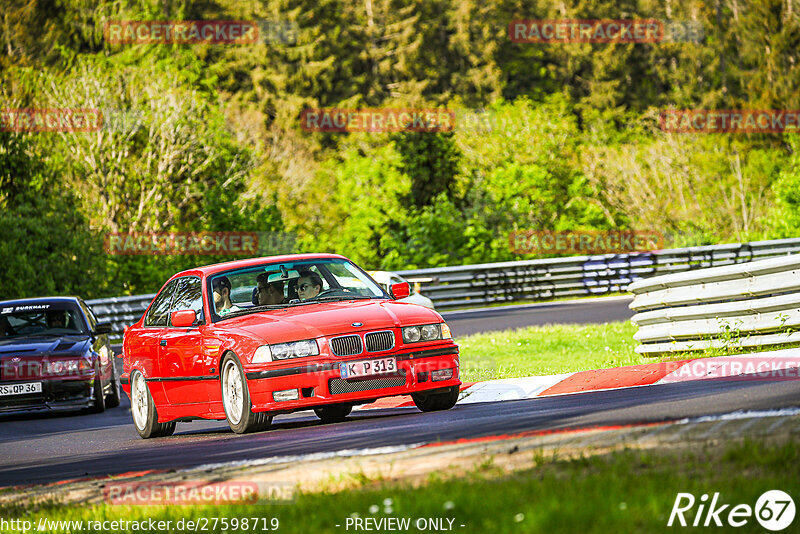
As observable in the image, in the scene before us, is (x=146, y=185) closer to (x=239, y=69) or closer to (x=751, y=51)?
(x=751, y=51)

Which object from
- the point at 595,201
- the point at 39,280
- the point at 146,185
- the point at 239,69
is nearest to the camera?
the point at 39,280

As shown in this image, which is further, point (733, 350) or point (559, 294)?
point (559, 294)

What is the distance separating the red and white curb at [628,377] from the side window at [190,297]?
2341mm

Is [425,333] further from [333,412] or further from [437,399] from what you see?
[333,412]

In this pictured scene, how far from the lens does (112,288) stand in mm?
35250

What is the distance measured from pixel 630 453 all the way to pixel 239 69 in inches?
2732

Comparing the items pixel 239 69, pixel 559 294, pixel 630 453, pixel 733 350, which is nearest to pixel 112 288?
pixel 559 294

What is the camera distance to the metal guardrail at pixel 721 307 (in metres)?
12.5

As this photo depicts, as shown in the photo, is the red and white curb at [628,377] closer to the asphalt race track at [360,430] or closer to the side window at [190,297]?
the asphalt race track at [360,430]

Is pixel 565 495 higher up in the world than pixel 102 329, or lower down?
higher up

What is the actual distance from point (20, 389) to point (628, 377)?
7.54m

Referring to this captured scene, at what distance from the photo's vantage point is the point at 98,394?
631 inches

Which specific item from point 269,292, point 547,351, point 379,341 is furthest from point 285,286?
point 547,351

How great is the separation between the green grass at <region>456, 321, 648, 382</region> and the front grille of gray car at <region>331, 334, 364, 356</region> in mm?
3930
